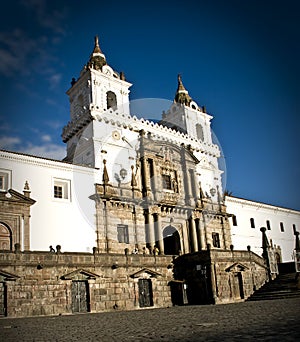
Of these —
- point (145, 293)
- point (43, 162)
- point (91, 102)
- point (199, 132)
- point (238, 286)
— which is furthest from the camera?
point (199, 132)

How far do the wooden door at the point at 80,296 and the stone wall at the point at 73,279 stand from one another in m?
0.14

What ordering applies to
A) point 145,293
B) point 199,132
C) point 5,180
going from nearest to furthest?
1. point 145,293
2. point 5,180
3. point 199,132

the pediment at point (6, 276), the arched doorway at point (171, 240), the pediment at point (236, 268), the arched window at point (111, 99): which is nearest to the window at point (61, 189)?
the pediment at point (6, 276)

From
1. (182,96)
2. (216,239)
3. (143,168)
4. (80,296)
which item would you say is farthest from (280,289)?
(182,96)

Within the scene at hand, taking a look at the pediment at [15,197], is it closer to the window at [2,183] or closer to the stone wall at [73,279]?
the window at [2,183]

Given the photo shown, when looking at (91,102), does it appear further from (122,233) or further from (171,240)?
(171,240)

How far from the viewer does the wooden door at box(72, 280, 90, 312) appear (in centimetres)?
2389

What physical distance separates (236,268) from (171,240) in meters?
9.42

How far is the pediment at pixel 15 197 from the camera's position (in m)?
27.2

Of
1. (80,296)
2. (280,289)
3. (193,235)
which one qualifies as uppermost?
(193,235)

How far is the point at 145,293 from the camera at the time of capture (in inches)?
1065

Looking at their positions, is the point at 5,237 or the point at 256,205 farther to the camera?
the point at 256,205

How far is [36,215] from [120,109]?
13260 millimetres

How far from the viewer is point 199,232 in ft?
124
